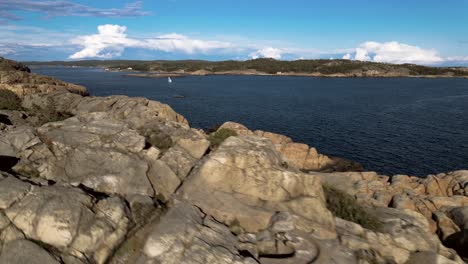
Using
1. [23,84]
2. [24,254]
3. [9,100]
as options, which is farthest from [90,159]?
[23,84]

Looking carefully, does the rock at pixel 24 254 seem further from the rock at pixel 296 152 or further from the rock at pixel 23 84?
the rock at pixel 23 84

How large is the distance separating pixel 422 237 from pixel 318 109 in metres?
77.8

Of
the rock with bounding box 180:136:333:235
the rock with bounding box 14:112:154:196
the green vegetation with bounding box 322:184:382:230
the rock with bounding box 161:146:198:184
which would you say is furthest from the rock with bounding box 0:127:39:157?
the green vegetation with bounding box 322:184:382:230

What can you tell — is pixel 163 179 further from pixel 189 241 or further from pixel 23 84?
pixel 23 84

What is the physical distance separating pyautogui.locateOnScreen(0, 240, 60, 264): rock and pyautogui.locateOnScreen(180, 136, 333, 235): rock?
643 centimetres

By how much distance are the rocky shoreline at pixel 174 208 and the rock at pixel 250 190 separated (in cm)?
5

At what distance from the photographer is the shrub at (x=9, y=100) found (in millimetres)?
40022

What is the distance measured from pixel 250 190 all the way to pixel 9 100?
39233 mm

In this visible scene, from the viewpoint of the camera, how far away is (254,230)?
1527cm

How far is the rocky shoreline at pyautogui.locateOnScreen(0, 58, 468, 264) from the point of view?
1234cm

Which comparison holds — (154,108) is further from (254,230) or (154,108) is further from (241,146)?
(254,230)

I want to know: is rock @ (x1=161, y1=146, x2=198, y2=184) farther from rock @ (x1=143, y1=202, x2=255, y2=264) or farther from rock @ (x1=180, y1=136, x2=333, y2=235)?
rock @ (x1=143, y1=202, x2=255, y2=264)

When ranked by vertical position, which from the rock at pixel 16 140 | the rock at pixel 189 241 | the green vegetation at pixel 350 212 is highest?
the rock at pixel 16 140

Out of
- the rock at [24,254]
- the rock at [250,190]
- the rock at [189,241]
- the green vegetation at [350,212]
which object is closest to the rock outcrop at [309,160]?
the green vegetation at [350,212]
